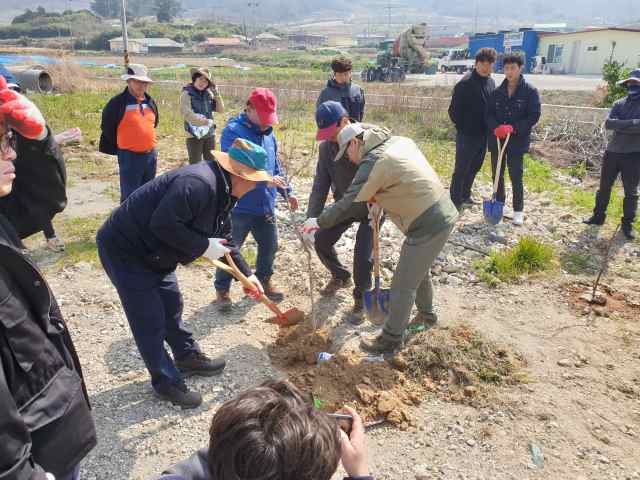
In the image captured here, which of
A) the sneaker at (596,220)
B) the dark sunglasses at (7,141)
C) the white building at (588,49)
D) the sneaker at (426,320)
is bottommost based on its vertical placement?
the sneaker at (426,320)

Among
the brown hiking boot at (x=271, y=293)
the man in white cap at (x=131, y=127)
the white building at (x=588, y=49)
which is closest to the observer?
the brown hiking boot at (x=271, y=293)

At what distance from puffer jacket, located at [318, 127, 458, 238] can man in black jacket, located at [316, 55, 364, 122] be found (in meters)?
2.36

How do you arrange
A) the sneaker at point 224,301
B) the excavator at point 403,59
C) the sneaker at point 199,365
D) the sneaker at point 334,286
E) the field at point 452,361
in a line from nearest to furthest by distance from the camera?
1. the field at point 452,361
2. the sneaker at point 199,365
3. the sneaker at point 224,301
4. the sneaker at point 334,286
5. the excavator at point 403,59

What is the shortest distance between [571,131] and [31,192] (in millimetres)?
9977

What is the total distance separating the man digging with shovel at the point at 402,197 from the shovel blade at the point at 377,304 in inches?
10.7

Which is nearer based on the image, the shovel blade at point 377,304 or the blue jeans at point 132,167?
the shovel blade at point 377,304

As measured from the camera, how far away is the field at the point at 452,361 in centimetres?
282

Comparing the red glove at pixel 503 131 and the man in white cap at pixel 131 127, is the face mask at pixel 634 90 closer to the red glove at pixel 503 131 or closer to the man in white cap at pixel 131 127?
the red glove at pixel 503 131

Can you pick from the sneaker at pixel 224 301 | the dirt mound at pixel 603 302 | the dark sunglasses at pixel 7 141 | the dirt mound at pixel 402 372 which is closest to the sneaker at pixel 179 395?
the dirt mound at pixel 402 372

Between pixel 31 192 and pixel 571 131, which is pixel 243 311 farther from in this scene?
pixel 571 131

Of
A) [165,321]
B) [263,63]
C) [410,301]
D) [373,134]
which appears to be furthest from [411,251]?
[263,63]

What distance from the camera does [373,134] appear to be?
3.18m

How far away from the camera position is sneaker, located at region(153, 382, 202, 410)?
3.05 metres

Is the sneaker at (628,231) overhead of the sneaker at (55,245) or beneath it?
overhead
